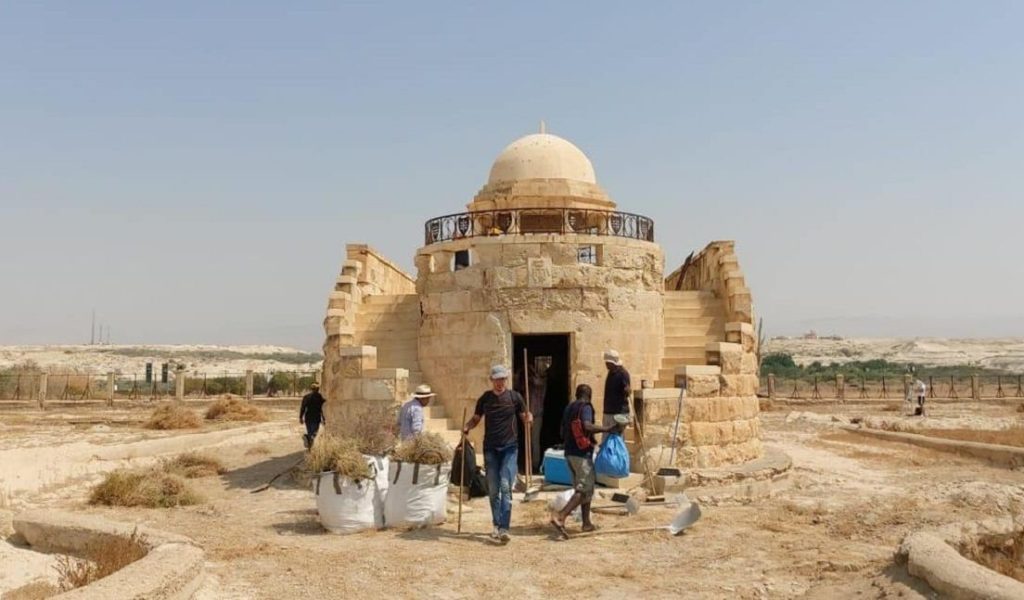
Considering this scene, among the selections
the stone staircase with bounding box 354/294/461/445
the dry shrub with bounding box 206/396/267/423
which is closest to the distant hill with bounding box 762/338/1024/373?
the dry shrub with bounding box 206/396/267/423

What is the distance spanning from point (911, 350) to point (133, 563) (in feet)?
403

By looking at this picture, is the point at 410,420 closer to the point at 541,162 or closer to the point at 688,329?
the point at 688,329

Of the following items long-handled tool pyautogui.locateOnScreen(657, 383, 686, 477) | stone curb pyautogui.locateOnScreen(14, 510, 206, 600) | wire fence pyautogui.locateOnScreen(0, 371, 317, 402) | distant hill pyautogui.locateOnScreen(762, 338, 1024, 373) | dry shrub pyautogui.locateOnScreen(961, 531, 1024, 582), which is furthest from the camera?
distant hill pyautogui.locateOnScreen(762, 338, 1024, 373)

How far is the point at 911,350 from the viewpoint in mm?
112562

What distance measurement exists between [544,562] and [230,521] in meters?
4.26

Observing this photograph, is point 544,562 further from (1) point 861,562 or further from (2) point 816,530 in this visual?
(2) point 816,530

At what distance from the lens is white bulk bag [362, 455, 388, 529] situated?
27.9 ft

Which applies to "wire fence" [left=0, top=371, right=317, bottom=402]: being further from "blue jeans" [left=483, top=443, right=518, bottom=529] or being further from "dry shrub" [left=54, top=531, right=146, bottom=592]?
"blue jeans" [left=483, top=443, right=518, bottom=529]

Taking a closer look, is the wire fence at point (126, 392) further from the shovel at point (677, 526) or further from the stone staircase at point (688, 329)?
the shovel at point (677, 526)

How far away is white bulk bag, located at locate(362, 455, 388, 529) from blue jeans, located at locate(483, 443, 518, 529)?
1.21 meters

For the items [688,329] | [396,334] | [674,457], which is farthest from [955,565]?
[396,334]

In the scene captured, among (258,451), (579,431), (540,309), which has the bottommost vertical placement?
(258,451)

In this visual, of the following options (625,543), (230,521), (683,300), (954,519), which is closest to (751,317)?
(683,300)

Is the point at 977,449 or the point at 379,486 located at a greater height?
the point at 379,486
